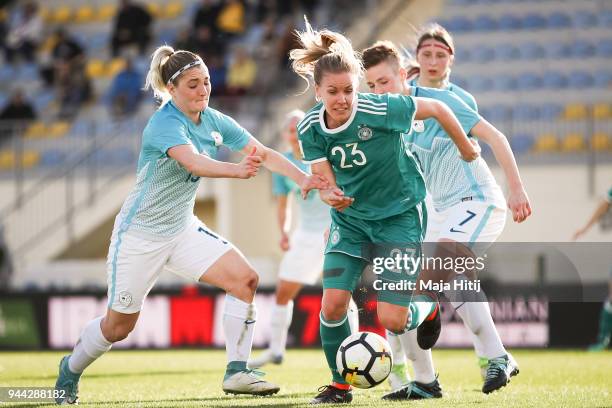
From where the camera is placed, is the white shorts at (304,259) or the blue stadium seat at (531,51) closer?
the white shorts at (304,259)

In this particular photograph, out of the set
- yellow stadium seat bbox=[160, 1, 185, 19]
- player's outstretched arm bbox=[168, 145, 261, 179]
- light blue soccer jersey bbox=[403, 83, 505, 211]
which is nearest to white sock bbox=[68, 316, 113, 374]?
player's outstretched arm bbox=[168, 145, 261, 179]

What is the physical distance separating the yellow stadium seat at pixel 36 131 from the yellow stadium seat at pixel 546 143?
799cm

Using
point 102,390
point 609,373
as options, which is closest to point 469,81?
point 609,373

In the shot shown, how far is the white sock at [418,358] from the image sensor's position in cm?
720

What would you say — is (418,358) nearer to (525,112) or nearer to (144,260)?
(144,260)

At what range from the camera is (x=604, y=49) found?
18.2 meters

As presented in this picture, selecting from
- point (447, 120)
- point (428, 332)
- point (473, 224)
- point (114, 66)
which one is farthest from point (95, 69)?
point (447, 120)

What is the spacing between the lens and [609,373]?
921cm

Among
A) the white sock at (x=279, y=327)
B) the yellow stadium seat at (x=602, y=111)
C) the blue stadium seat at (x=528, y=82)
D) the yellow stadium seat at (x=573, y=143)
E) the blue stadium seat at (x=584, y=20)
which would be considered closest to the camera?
the white sock at (x=279, y=327)

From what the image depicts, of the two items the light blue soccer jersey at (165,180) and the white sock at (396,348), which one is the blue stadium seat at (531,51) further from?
the light blue soccer jersey at (165,180)

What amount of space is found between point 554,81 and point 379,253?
38.6 feet

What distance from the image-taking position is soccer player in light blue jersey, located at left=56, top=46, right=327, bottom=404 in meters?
7.10

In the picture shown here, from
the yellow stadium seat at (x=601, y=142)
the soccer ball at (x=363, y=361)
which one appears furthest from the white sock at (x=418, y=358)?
the yellow stadium seat at (x=601, y=142)

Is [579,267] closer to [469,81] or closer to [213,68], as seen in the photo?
[469,81]
